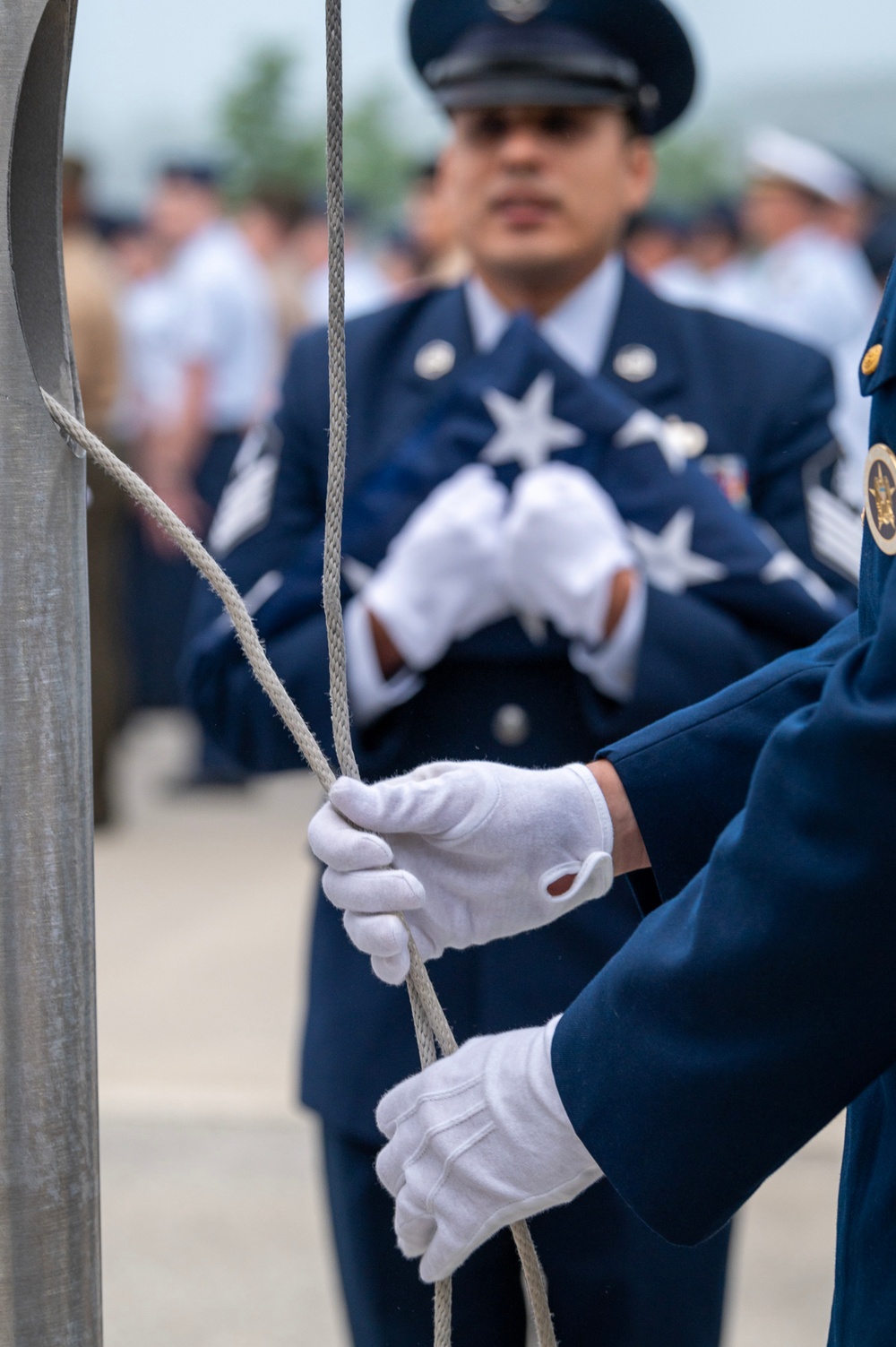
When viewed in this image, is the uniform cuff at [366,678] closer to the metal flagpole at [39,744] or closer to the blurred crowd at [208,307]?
the metal flagpole at [39,744]

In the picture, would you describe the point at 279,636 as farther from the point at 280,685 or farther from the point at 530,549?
the point at 280,685

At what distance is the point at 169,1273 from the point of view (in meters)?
2.63

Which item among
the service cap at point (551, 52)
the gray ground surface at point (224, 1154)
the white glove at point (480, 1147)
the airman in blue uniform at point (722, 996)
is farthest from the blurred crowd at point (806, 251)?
the white glove at point (480, 1147)

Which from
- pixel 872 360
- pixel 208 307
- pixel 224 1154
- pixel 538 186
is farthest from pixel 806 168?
pixel 872 360

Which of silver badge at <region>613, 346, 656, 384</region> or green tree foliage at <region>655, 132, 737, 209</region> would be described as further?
green tree foliage at <region>655, 132, 737, 209</region>

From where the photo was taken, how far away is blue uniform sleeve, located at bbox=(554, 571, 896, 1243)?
801 mm

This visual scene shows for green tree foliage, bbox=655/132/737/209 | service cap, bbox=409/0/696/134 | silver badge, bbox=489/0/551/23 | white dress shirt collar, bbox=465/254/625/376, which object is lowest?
green tree foliage, bbox=655/132/737/209

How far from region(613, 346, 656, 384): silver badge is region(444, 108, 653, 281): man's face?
0.10 metres

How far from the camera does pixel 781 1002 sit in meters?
0.83

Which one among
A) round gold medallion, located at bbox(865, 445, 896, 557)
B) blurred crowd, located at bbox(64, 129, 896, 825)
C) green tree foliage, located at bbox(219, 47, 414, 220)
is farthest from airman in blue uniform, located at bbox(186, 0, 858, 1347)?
green tree foliage, located at bbox(219, 47, 414, 220)

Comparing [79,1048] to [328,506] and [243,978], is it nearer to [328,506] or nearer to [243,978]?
[328,506]

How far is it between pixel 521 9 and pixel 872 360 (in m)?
1.00

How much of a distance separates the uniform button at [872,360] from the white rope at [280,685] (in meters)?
0.30

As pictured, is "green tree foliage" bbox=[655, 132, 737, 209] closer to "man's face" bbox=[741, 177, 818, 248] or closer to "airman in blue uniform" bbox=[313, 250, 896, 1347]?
"man's face" bbox=[741, 177, 818, 248]
